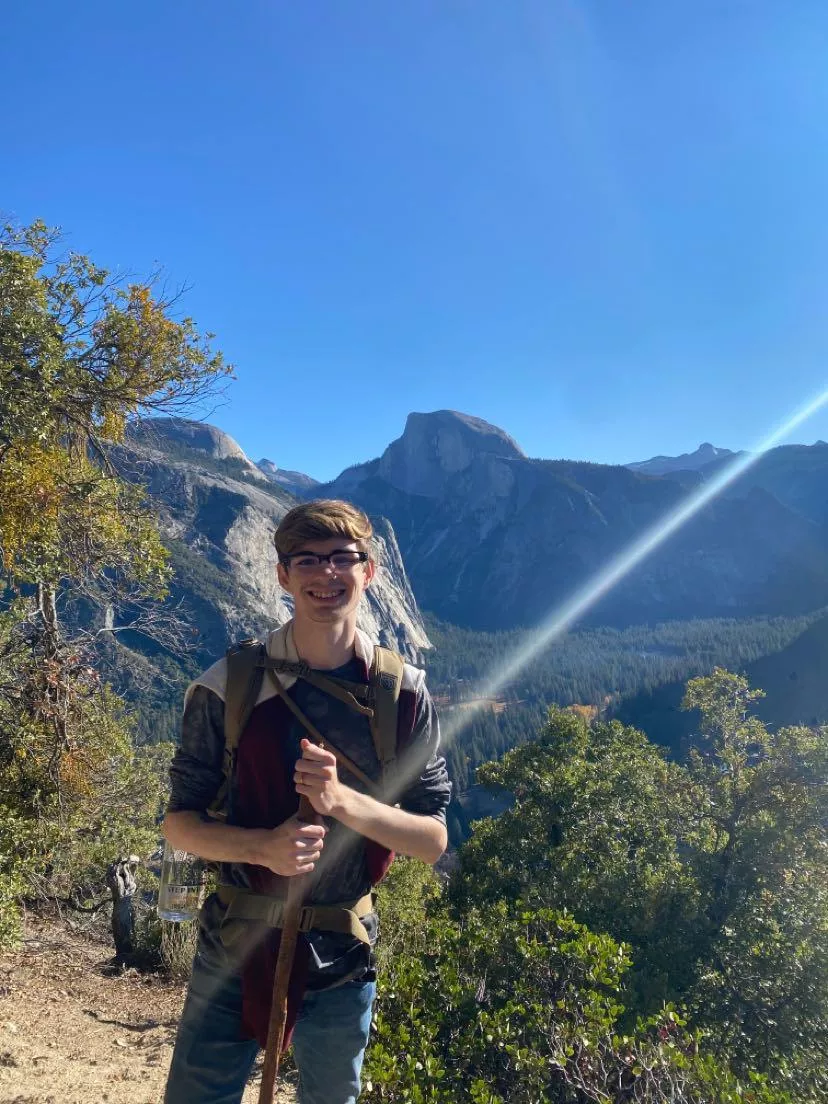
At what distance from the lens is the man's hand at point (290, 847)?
1938 mm

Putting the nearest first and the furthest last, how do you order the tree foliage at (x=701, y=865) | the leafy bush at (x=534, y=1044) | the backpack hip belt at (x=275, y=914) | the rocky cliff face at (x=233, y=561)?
1. the backpack hip belt at (x=275, y=914)
2. the leafy bush at (x=534, y=1044)
3. the tree foliage at (x=701, y=865)
4. the rocky cliff face at (x=233, y=561)

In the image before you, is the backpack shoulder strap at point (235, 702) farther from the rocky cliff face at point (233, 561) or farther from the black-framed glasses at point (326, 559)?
the rocky cliff face at point (233, 561)

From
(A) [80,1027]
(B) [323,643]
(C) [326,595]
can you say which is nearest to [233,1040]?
(B) [323,643]

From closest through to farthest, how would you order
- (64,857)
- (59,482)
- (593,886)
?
(59,482) → (64,857) → (593,886)

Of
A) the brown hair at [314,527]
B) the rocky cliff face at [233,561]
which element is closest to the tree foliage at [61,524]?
the brown hair at [314,527]

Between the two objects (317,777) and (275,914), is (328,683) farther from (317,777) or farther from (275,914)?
(275,914)

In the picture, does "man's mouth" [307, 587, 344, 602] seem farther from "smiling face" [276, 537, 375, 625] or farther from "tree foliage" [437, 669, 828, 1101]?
"tree foliage" [437, 669, 828, 1101]

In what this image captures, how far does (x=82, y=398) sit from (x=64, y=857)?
24.0 ft

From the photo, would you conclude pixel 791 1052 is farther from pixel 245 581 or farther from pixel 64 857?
pixel 245 581

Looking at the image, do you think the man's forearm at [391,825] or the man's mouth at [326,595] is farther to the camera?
the man's mouth at [326,595]

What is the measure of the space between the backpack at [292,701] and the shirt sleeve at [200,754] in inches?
1.4

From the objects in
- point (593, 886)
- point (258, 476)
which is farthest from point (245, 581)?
point (593, 886)

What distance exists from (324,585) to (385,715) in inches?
20.6

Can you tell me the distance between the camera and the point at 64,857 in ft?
32.7
